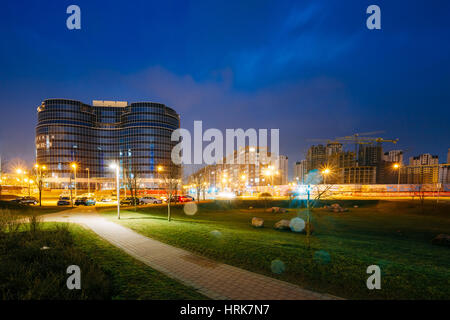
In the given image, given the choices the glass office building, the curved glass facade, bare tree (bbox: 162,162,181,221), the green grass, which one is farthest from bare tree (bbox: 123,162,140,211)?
the green grass

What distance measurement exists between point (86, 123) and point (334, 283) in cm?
12396

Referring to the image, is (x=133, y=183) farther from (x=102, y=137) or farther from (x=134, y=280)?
(x=102, y=137)

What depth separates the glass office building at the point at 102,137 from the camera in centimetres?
9519

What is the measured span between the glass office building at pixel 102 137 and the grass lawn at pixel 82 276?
93.1 metres

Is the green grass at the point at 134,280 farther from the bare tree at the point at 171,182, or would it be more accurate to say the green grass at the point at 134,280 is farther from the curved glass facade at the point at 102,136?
the curved glass facade at the point at 102,136

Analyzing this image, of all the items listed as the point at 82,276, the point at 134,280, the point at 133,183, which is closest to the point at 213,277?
the point at 134,280

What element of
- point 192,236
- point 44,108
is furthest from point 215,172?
point 192,236

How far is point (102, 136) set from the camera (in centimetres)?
10688

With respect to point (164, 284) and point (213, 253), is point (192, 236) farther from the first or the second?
point (164, 284)

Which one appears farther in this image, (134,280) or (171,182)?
(171,182)

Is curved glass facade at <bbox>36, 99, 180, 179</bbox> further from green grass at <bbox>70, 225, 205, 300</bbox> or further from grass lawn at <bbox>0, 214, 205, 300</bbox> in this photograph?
green grass at <bbox>70, 225, 205, 300</bbox>

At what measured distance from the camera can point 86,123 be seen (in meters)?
102

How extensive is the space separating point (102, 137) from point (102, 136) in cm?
54

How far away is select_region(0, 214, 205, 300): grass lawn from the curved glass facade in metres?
92.6
